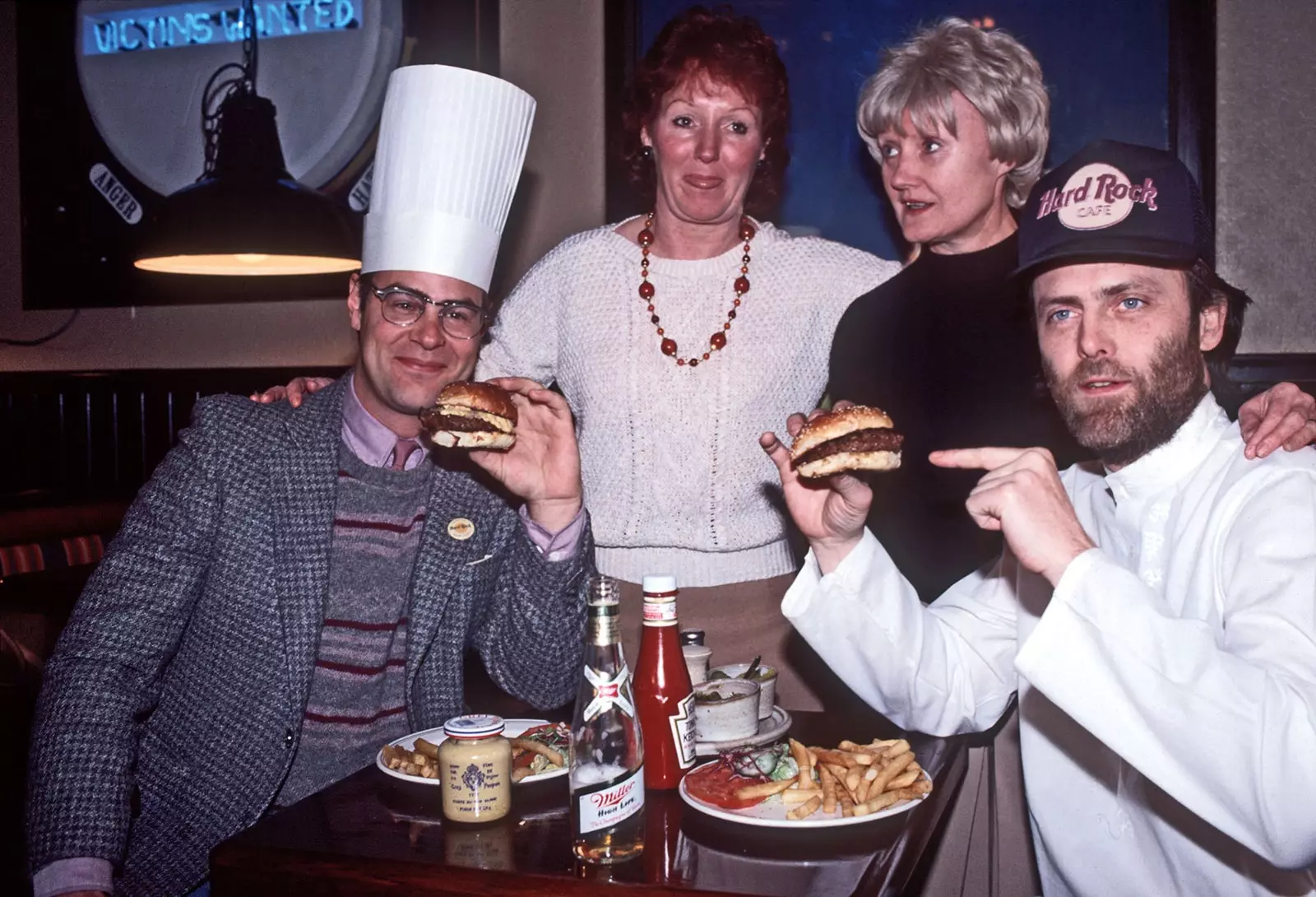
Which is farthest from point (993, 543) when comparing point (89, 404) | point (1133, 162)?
point (89, 404)

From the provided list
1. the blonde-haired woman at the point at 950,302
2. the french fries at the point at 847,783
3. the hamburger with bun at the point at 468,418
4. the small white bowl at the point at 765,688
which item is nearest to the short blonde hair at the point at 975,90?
the blonde-haired woman at the point at 950,302

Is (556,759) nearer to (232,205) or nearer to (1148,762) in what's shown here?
(1148,762)

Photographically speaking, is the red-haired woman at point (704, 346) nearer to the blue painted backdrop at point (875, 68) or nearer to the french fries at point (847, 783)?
the blue painted backdrop at point (875, 68)

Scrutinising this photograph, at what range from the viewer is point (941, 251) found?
104 inches

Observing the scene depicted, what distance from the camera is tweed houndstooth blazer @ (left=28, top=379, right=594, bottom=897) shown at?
1.70m

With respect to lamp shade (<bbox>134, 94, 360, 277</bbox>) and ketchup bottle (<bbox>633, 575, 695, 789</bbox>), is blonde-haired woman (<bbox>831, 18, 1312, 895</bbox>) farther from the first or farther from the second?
lamp shade (<bbox>134, 94, 360, 277</bbox>)

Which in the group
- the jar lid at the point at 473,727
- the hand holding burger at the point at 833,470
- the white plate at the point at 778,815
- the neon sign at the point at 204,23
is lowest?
the white plate at the point at 778,815

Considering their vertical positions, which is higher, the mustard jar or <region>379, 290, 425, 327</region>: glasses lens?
<region>379, 290, 425, 327</region>: glasses lens

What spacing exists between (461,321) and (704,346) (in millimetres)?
673

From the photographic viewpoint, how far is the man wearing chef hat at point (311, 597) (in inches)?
68.2

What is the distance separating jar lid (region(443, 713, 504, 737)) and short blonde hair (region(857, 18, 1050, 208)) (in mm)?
1789

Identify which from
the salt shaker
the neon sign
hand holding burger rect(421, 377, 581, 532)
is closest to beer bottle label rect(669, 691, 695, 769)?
the salt shaker

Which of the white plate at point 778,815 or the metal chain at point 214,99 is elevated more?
the metal chain at point 214,99

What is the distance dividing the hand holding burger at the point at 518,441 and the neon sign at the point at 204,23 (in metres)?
2.72
